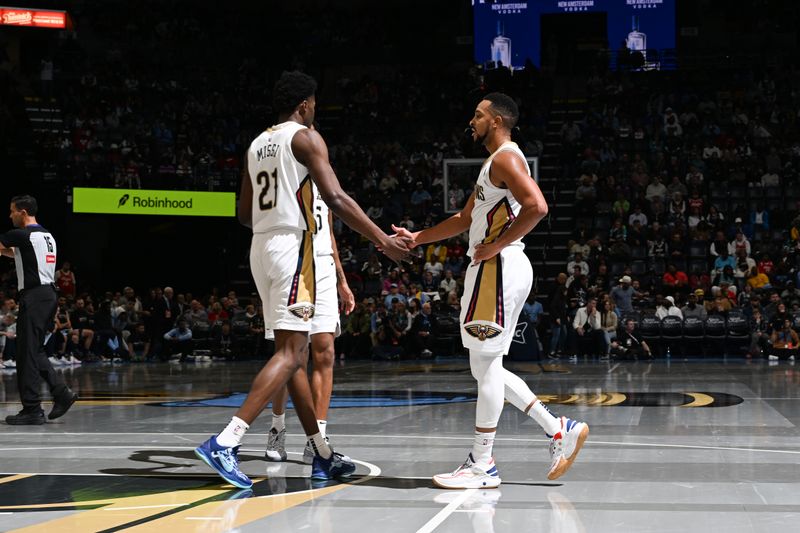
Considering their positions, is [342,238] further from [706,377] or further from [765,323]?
[706,377]

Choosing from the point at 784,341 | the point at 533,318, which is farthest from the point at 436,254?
the point at 784,341

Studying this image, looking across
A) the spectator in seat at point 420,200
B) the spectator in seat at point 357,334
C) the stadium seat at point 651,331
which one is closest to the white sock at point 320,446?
the spectator in seat at point 357,334

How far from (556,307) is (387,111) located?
38.7 ft

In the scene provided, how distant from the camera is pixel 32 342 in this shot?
305 inches

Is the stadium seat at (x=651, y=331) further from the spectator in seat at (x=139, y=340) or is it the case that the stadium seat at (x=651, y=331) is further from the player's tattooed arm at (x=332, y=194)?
the player's tattooed arm at (x=332, y=194)

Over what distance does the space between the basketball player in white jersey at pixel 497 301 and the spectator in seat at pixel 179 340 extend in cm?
1493

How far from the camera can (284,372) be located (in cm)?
473

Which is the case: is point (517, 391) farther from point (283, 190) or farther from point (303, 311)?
point (283, 190)

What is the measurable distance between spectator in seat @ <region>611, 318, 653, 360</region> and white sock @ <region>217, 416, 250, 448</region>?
1385 cm

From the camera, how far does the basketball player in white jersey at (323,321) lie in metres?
5.06

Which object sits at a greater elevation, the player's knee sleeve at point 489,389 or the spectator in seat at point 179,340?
the player's knee sleeve at point 489,389

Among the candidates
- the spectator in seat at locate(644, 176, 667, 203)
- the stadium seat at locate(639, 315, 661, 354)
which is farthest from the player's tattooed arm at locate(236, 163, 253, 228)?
the spectator in seat at locate(644, 176, 667, 203)

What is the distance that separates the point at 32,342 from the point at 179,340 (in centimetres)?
1145

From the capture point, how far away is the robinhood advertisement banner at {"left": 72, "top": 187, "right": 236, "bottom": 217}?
2191cm
